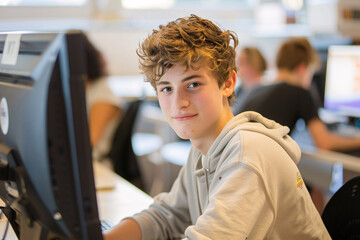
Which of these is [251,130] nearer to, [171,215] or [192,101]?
[192,101]

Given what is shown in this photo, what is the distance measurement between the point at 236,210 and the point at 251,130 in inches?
7.2

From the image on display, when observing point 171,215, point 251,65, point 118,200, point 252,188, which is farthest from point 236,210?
point 251,65

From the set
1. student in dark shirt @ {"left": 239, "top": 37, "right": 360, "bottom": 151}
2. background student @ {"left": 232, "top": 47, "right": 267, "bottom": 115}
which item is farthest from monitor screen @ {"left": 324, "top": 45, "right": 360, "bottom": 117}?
background student @ {"left": 232, "top": 47, "right": 267, "bottom": 115}

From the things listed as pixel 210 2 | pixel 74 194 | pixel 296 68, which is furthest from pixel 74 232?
pixel 210 2

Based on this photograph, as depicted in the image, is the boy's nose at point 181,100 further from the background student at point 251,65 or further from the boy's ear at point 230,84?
the background student at point 251,65

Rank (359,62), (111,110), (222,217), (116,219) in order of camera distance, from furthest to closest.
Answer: (111,110), (359,62), (116,219), (222,217)

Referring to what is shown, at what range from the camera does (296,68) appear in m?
2.45

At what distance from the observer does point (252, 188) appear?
2.58 feet

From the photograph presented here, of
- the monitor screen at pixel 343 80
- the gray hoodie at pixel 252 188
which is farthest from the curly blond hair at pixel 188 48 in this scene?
the monitor screen at pixel 343 80

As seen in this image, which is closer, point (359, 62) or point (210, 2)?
point (359, 62)

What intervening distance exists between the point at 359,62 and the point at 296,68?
1.08 feet

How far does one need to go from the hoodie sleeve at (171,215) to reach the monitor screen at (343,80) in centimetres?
163

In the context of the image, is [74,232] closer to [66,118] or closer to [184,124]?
[66,118]

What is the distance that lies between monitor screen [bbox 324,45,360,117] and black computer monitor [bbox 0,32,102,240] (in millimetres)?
2106
